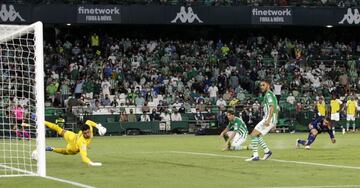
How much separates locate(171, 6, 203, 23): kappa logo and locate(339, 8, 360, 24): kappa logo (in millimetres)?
8940

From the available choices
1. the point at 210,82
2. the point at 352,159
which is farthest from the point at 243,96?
the point at 352,159

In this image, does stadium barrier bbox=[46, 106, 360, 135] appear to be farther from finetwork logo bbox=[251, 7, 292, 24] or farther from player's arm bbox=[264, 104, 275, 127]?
player's arm bbox=[264, 104, 275, 127]

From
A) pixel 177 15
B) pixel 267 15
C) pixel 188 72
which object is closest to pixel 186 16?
pixel 177 15

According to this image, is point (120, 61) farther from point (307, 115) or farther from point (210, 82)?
point (307, 115)

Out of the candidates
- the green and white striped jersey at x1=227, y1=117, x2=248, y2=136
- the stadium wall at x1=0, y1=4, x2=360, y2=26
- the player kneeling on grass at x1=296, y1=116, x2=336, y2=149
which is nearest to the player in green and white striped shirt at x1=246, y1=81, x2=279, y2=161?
the green and white striped jersey at x1=227, y1=117, x2=248, y2=136

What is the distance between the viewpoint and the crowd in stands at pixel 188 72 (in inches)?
1564

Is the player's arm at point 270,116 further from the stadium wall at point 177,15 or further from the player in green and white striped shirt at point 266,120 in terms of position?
the stadium wall at point 177,15

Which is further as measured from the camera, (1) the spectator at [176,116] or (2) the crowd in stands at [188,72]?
(2) the crowd in stands at [188,72]

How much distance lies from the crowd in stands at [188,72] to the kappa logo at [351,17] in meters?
2.34

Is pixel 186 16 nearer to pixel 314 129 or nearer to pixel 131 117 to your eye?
pixel 131 117

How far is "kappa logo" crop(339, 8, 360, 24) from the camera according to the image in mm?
46062

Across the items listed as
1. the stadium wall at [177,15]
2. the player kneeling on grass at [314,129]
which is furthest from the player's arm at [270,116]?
the stadium wall at [177,15]

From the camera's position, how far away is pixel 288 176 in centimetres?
1388

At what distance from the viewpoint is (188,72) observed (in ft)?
142
